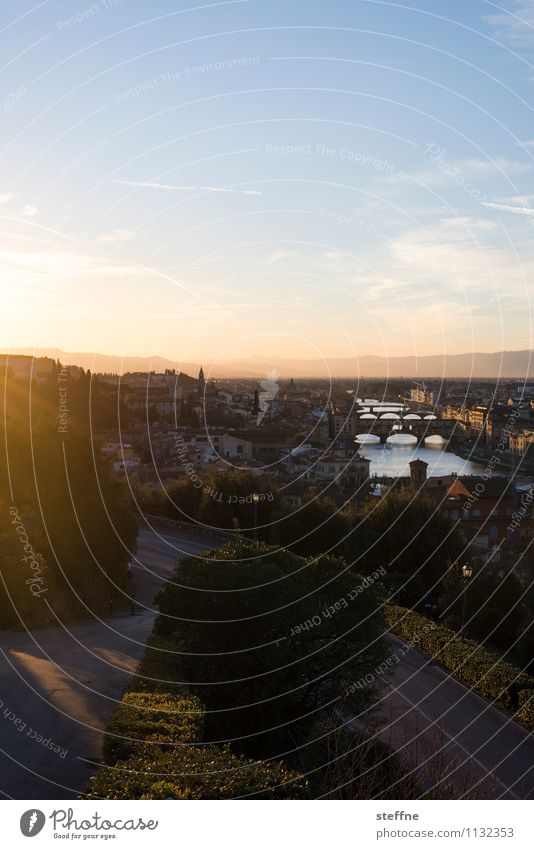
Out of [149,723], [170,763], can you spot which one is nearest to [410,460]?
[149,723]

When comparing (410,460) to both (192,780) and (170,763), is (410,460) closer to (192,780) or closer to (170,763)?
(170,763)

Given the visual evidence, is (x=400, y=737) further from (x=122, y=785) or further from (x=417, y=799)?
(x=122, y=785)

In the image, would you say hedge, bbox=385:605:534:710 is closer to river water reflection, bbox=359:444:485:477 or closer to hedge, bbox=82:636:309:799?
hedge, bbox=82:636:309:799

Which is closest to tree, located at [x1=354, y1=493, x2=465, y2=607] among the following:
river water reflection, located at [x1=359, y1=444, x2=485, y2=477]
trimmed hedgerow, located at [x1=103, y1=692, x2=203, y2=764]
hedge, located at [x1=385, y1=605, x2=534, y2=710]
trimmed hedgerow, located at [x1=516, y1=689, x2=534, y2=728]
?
hedge, located at [x1=385, y1=605, x2=534, y2=710]

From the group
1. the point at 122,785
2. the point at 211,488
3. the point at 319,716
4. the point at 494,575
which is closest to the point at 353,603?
the point at 319,716

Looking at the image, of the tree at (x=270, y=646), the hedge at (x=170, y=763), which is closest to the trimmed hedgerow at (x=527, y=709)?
the tree at (x=270, y=646)

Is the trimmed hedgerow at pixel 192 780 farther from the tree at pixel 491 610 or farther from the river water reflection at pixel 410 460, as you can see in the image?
the river water reflection at pixel 410 460
